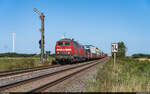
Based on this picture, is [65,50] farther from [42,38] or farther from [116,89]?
[116,89]

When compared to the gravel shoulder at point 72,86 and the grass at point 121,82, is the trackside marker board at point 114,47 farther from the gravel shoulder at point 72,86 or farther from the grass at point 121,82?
the gravel shoulder at point 72,86

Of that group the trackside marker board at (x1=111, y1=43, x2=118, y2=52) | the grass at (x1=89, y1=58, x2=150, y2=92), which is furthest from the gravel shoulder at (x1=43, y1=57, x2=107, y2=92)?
the trackside marker board at (x1=111, y1=43, x2=118, y2=52)

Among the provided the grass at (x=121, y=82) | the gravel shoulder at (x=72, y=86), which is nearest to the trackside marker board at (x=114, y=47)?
the grass at (x=121, y=82)

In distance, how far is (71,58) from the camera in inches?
1033

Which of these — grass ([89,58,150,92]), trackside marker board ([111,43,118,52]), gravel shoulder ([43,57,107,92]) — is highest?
trackside marker board ([111,43,118,52])

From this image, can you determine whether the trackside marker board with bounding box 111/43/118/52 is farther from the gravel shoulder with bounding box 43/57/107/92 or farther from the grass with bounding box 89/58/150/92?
the gravel shoulder with bounding box 43/57/107/92

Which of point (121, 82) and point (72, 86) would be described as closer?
point (121, 82)

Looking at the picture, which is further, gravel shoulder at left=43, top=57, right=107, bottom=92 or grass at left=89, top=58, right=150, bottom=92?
gravel shoulder at left=43, top=57, right=107, bottom=92

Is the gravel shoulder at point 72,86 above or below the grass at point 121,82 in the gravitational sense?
below

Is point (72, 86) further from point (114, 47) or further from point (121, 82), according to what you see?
point (114, 47)

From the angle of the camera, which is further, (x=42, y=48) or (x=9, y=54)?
(x=9, y=54)

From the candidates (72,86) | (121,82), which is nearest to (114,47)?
(121,82)

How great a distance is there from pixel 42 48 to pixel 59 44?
224 cm

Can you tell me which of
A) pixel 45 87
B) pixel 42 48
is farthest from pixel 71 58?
pixel 45 87
